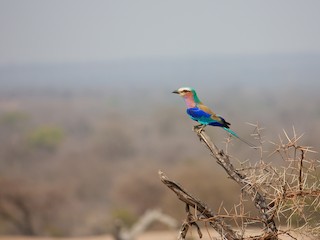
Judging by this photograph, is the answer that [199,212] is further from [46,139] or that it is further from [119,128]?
[119,128]

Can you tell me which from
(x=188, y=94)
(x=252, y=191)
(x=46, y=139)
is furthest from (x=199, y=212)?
(x=46, y=139)

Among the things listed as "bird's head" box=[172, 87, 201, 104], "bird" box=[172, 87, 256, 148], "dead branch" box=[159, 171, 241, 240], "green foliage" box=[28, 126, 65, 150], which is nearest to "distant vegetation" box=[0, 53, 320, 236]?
"green foliage" box=[28, 126, 65, 150]

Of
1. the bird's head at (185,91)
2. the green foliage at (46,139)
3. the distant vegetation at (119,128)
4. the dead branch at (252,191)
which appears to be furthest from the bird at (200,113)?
the green foliage at (46,139)

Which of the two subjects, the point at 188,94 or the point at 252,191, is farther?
the point at 188,94

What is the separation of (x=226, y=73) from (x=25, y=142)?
54913mm

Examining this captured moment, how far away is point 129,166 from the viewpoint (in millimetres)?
61688

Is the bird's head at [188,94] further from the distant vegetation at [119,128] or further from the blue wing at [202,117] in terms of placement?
the distant vegetation at [119,128]

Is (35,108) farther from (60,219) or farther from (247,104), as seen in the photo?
(60,219)

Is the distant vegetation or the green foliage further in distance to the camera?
the green foliage

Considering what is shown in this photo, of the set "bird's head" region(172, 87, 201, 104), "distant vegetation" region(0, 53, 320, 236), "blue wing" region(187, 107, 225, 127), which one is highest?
"bird's head" region(172, 87, 201, 104)

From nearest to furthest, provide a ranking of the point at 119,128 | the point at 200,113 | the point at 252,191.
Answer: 1. the point at 252,191
2. the point at 200,113
3. the point at 119,128

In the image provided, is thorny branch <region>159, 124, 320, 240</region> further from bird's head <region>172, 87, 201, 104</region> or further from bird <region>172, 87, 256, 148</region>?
bird's head <region>172, 87, 201, 104</region>

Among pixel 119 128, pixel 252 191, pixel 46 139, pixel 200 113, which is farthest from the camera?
pixel 119 128

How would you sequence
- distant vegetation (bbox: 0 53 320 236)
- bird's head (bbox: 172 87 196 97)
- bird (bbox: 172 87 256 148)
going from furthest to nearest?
distant vegetation (bbox: 0 53 320 236) < bird's head (bbox: 172 87 196 97) < bird (bbox: 172 87 256 148)
